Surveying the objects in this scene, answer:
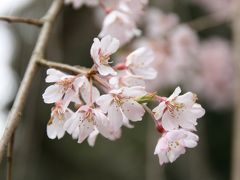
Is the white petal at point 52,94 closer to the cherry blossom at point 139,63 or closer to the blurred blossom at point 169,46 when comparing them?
the cherry blossom at point 139,63

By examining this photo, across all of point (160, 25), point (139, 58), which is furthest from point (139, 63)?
point (160, 25)

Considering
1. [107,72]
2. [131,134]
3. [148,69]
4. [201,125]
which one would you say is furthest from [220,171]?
[107,72]

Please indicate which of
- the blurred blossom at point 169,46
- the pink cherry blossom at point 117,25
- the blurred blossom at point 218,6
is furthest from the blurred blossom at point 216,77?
the pink cherry blossom at point 117,25

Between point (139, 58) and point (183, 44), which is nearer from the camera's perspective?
point (139, 58)

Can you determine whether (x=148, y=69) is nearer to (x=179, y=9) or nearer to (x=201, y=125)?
(x=201, y=125)

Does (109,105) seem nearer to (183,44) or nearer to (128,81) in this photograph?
(128,81)

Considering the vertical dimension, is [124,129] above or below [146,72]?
below
